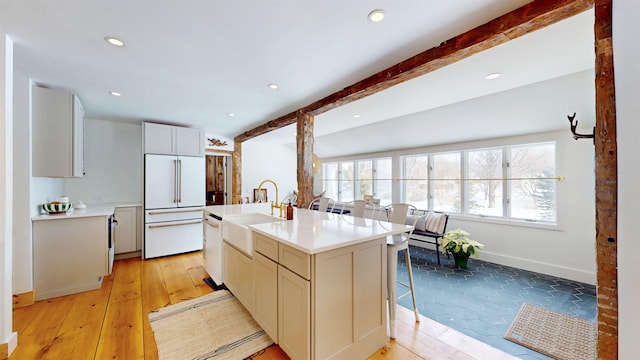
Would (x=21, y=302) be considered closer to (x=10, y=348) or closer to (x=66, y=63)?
(x=10, y=348)

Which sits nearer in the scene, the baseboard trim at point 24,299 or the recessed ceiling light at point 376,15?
the recessed ceiling light at point 376,15

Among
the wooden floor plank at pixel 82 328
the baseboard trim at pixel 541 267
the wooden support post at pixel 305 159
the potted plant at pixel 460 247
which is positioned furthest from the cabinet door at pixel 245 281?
the baseboard trim at pixel 541 267

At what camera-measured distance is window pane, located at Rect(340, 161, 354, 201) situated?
7301 mm

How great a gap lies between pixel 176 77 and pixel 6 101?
1226 millimetres

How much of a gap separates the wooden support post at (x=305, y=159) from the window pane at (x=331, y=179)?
423cm

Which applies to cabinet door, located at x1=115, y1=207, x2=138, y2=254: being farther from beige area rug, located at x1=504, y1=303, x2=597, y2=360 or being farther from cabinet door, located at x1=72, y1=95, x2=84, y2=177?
beige area rug, located at x1=504, y1=303, x2=597, y2=360

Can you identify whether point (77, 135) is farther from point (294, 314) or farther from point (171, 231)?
point (294, 314)

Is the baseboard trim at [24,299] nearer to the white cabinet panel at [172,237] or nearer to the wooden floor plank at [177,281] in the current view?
the wooden floor plank at [177,281]

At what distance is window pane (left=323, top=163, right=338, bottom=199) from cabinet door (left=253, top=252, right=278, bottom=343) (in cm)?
589

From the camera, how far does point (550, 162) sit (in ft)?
12.4

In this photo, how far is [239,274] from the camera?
7.86 feet

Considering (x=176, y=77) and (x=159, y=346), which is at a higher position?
(x=176, y=77)

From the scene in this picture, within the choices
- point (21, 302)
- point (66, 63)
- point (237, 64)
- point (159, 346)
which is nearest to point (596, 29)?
point (237, 64)

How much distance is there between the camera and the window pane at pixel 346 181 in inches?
287
